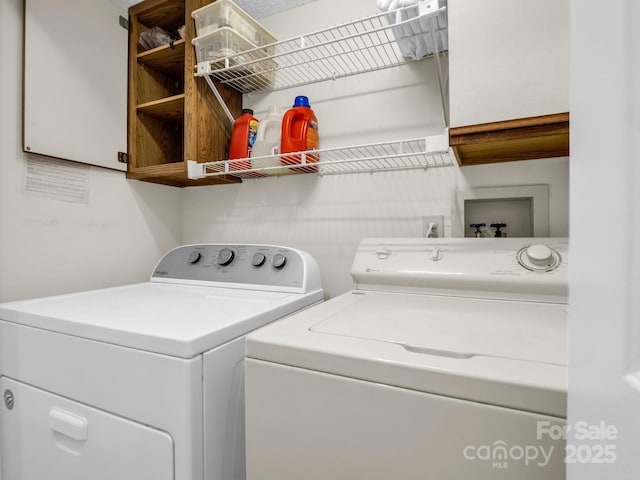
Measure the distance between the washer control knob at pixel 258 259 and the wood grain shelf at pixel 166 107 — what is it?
90cm

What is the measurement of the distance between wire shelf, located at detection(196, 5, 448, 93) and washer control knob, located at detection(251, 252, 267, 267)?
33.6 inches

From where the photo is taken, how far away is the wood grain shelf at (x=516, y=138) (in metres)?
0.89

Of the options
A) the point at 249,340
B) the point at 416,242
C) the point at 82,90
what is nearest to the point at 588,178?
the point at 249,340

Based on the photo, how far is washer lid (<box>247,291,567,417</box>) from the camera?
0.54m

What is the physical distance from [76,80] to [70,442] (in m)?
1.50

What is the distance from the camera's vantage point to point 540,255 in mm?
1059

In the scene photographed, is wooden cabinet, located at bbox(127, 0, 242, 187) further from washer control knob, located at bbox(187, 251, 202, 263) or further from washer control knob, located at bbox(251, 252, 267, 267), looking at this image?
washer control knob, located at bbox(251, 252, 267, 267)

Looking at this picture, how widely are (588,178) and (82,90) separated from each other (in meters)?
1.95

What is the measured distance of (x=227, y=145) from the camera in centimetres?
182

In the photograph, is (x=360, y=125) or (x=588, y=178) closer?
(x=588, y=178)

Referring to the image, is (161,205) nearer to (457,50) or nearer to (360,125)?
(360,125)

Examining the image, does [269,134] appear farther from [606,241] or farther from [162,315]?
[606,241]

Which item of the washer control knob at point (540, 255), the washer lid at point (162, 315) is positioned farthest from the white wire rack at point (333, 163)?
the washer lid at point (162, 315)

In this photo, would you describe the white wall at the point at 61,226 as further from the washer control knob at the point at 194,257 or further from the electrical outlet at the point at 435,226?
Answer: the electrical outlet at the point at 435,226
